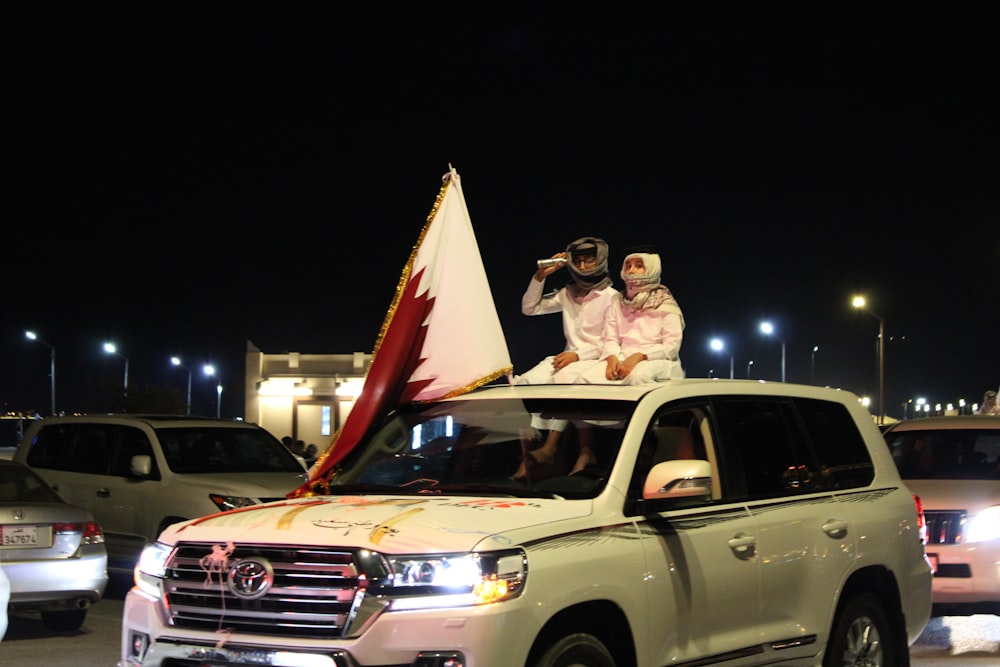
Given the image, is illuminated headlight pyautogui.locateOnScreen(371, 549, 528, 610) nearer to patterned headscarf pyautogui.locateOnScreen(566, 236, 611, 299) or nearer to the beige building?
patterned headscarf pyautogui.locateOnScreen(566, 236, 611, 299)

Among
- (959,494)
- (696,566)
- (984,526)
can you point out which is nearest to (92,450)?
(959,494)

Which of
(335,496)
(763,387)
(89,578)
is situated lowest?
(89,578)

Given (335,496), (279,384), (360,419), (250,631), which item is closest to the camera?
(250,631)

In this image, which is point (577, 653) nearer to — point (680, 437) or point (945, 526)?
point (680, 437)

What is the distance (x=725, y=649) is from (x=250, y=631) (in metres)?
2.26

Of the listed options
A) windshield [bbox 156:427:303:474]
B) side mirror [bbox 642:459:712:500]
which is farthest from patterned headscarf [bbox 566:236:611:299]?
windshield [bbox 156:427:303:474]

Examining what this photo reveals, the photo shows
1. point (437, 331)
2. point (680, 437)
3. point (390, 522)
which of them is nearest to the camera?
point (390, 522)

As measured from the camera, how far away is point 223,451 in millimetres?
14070

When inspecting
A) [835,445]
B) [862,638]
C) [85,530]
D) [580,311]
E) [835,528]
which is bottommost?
[862,638]

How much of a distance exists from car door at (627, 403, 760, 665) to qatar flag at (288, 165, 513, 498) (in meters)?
1.25

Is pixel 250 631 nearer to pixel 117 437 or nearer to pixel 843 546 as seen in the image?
pixel 843 546

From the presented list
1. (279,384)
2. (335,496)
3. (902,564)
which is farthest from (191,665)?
(279,384)

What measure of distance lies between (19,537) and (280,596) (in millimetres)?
5849

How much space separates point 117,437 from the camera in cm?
1405
